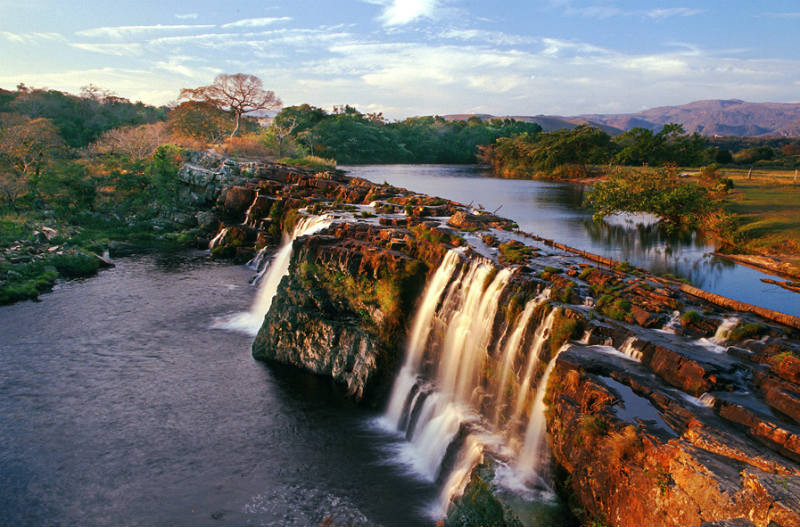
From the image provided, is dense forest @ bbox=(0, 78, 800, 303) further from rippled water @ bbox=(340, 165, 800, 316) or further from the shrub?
the shrub

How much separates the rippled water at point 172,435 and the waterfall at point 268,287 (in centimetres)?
114

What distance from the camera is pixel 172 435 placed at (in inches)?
640

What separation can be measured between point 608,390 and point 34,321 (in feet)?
87.5

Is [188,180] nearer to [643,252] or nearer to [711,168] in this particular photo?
[643,252]

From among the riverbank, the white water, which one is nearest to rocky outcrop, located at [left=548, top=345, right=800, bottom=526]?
the white water

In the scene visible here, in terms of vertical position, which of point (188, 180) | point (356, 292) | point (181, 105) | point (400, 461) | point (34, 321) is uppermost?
point (181, 105)

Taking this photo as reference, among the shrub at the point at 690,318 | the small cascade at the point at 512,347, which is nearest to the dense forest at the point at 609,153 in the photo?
the shrub at the point at 690,318

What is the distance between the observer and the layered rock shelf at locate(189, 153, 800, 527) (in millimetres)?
9258

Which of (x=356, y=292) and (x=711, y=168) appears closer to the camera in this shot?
(x=356, y=292)

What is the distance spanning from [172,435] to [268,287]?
1374 centimetres

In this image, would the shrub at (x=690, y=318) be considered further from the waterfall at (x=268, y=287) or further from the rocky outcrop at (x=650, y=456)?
the waterfall at (x=268, y=287)

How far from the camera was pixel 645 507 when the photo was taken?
9266 mm

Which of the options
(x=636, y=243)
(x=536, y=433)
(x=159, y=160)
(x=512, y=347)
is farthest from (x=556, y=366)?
(x=159, y=160)

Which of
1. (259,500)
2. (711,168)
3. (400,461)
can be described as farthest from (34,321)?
(711,168)
